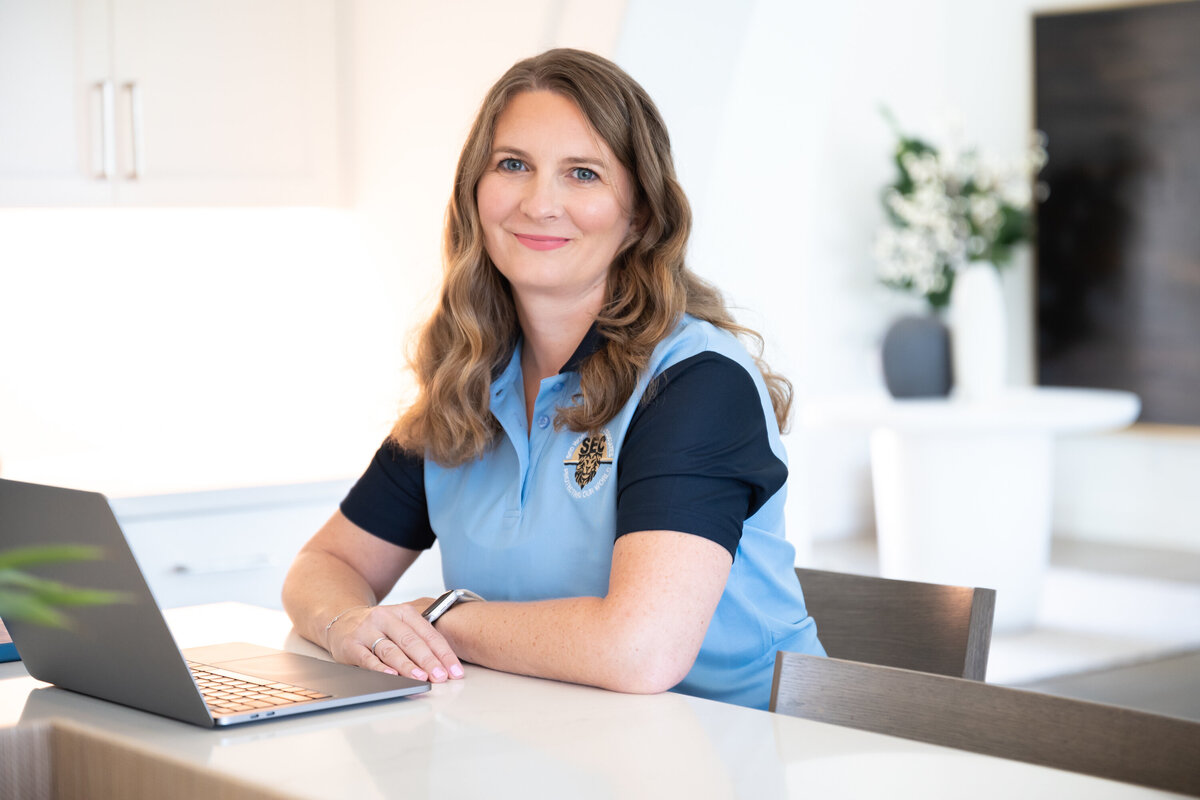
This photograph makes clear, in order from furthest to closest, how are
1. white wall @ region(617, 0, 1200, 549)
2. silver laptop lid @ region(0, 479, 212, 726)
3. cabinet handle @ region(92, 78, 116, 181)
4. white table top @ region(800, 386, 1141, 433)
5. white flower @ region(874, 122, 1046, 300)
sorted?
white wall @ region(617, 0, 1200, 549) → white flower @ region(874, 122, 1046, 300) → white table top @ region(800, 386, 1141, 433) → cabinet handle @ region(92, 78, 116, 181) → silver laptop lid @ region(0, 479, 212, 726)

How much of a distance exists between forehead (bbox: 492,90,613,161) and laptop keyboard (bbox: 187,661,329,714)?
80 cm

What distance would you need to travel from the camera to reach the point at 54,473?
114 inches

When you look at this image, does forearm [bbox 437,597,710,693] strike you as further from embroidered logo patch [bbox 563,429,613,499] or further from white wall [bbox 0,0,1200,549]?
white wall [bbox 0,0,1200,549]

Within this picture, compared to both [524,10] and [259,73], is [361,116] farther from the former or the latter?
[524,10]

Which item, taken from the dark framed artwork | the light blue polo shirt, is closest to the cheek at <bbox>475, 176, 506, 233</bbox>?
the light blue polo shirt

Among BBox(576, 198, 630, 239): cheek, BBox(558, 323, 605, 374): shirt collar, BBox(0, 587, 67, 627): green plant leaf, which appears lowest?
BBox(0, 587, 67, 627): green plant leaf

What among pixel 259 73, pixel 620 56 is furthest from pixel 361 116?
pixel 620 56

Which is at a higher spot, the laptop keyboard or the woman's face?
the woman's face

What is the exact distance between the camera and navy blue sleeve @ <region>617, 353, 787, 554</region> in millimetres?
1528

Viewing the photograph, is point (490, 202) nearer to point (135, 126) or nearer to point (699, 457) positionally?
point (699, 457)

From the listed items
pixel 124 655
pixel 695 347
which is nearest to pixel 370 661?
pixel 124 655

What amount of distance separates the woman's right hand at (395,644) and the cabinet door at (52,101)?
171 cm

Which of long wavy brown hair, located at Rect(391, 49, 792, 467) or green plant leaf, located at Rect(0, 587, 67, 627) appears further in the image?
long wavy brown hair, located at Rect(391, 49, 792, 467)

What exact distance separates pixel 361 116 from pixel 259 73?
268 millimetres
